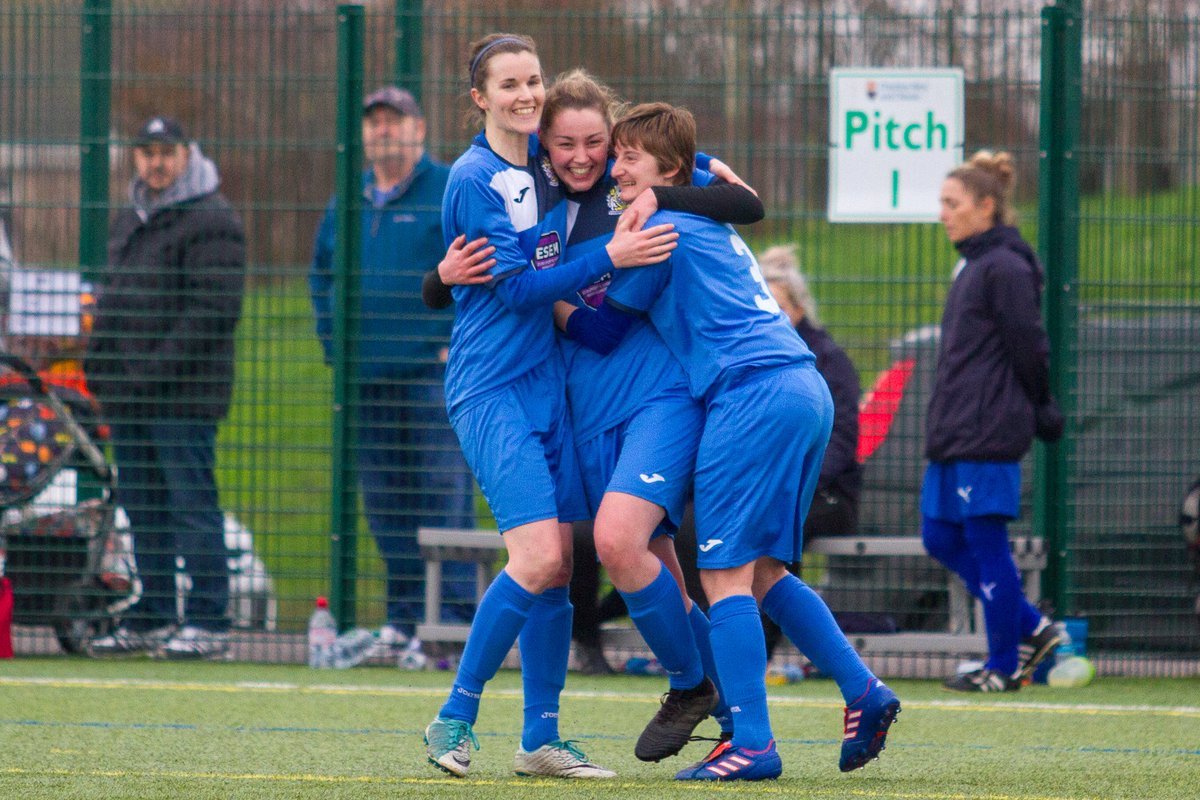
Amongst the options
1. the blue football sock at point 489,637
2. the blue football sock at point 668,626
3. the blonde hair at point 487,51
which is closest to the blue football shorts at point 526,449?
the blue football sock at point 489,637

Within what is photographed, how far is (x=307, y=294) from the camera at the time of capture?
323 inches

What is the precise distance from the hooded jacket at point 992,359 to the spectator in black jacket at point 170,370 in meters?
3.12

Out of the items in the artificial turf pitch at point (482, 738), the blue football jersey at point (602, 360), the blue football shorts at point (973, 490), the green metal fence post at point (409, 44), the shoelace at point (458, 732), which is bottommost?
the artificial turf pitch at point (482, 738)

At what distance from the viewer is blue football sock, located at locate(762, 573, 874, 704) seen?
4.72 meters

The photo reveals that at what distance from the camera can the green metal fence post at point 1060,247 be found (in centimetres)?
774

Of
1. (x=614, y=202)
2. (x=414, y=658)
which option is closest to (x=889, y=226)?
→ (x=414, y=658)

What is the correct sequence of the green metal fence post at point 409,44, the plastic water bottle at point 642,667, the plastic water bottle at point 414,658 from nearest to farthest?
the plastic water bottle at point 642,667
the plastic water bottle at point 414,658
the green metal fence post at point 409,44

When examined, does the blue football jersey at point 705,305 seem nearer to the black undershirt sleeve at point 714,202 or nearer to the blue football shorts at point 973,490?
the black undershirt sleeve at point 714,202

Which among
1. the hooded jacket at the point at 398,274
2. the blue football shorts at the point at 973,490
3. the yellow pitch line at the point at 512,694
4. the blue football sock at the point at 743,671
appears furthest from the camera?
the hooded jacket at the point at 398,274

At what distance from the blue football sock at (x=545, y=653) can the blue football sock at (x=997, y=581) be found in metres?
2.51

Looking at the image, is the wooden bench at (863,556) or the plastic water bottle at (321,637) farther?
the plastic water bottle at (321,637)

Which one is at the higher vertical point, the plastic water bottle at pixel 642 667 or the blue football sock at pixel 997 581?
the blue football sock at pixel 997 581

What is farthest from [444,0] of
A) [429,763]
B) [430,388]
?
[429,763]

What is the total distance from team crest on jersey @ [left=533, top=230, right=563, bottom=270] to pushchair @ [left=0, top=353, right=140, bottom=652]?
3.71 m
